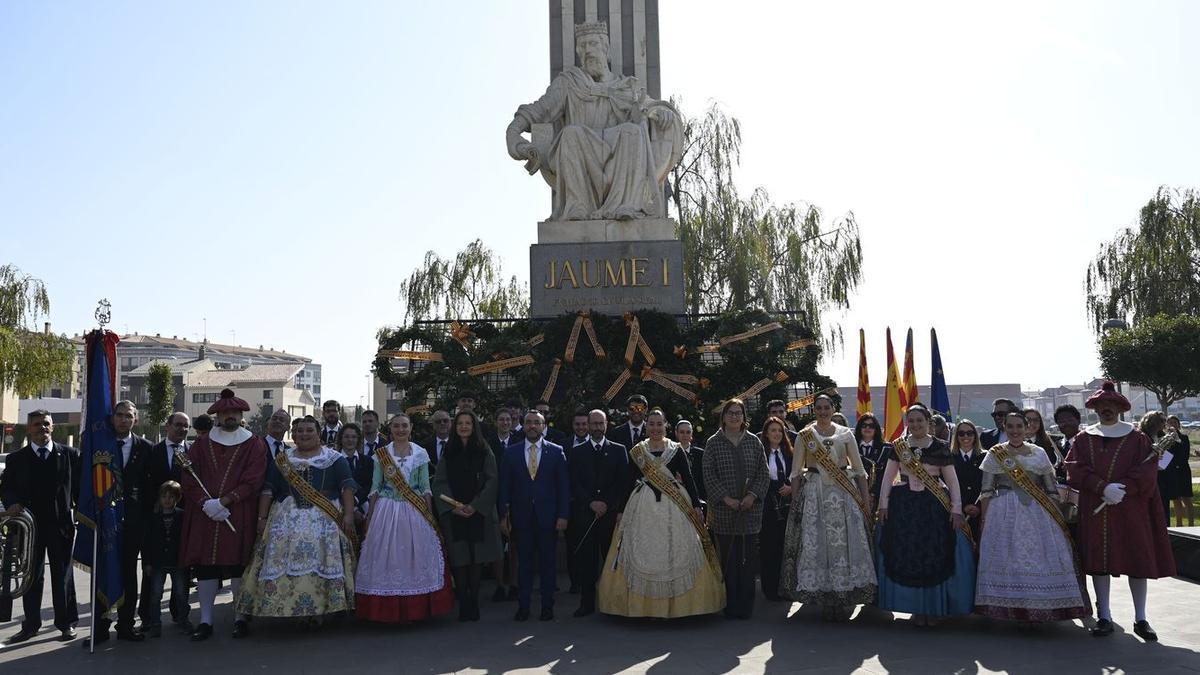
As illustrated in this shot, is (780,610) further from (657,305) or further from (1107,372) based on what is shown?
(1107,372)

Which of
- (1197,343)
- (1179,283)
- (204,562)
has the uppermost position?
(1179,283)

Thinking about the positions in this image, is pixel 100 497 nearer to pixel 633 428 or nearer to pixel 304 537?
pixel 304 537

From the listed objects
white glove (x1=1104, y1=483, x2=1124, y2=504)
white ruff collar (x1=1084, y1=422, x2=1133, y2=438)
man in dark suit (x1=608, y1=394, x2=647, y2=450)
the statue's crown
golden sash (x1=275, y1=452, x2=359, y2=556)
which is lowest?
white glove (x1=1104, y1=483, x2=1124, y2=504)

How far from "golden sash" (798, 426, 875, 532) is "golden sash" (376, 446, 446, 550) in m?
2.83

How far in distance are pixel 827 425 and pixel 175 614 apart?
509cm

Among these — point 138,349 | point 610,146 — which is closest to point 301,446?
point 610,146

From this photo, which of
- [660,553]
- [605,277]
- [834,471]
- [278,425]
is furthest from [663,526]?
[605,277]

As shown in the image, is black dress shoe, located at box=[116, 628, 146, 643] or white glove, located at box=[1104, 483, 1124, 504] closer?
white glove, located at box=[1104, 483, 1124, 504]

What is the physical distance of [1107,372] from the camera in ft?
72.9

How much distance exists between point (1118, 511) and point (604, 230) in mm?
7458

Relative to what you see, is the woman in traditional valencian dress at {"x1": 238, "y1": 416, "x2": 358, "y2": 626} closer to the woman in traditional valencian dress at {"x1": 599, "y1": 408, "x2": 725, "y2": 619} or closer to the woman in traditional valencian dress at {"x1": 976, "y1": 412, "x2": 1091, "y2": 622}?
the woman in traditional valencian dress at {"x1": 599, "y1": 408, "x2": 725, "y2": 619}

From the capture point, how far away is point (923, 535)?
7305mm

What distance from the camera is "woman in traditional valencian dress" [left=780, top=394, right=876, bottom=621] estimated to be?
741 centimetres

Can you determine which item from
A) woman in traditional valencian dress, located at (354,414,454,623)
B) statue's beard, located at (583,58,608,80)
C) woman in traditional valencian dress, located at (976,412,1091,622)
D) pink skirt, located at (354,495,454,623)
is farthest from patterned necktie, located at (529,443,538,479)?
statue's beard, located at (583,58,608,80)
